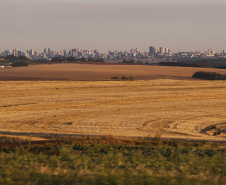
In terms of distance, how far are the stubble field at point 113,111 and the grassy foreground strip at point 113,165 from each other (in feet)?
15.6

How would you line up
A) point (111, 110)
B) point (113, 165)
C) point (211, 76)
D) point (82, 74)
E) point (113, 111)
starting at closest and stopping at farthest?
point (113, 165) < point (113, 111) < point (111, 110) < point (211, 76) < point (82, 74)

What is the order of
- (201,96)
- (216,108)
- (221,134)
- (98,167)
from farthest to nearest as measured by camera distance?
1. (201,96)
2. (216,108)
3. (221,134)
4. (98,167)

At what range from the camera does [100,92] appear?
46438 mm

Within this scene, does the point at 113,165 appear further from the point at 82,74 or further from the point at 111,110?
the point at 82,74

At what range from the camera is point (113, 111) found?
32625 mm

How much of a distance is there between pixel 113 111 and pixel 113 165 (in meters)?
21.0

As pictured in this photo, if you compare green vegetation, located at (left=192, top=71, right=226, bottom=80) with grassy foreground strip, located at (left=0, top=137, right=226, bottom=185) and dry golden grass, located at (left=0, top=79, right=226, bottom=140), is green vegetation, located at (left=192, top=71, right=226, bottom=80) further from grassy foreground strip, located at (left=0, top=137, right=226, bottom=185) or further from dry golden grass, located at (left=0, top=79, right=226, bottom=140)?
grassy foreground strip, located at (left=0, top=137, right=226, bottom=185)

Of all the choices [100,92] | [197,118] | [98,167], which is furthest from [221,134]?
[100,92]

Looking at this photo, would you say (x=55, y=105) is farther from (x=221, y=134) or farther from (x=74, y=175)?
(x=74, y=175)

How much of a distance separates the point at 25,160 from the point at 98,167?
2.97 meters

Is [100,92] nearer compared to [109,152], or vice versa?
[109,152]

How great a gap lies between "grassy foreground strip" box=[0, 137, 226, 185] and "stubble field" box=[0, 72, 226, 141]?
4741mm

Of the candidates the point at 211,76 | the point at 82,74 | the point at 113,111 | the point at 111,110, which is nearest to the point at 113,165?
the point at 113,111

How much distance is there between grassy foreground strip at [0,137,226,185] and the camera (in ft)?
27.9
